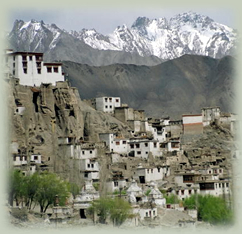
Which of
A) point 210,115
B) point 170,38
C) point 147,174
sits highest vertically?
point 170,38

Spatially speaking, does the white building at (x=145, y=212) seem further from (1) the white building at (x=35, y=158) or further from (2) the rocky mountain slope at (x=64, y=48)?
(2) the rocky mountain slope at (x=64, y=48)

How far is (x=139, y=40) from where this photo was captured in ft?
494

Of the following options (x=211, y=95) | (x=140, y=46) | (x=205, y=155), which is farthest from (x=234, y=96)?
(x=140, y=46)

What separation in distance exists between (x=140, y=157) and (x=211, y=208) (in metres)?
10.9

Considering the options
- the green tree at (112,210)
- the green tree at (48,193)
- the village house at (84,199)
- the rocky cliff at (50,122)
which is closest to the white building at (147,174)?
the rocky cliff at (50,122)

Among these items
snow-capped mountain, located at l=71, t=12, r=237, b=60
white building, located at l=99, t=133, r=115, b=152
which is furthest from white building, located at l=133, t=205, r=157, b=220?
snow-capped mountain, located at l=71, t=12, r=237, b=60

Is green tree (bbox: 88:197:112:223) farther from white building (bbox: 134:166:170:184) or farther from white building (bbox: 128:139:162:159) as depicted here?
white building (bbox: 128:139:162:159)

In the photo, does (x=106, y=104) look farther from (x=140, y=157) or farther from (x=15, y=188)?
(x=15, y=188)

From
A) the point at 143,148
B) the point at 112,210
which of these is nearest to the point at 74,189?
the point at 112,210

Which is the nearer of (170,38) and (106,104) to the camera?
(106,104)

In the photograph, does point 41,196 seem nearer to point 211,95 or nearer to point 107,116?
point 107,116

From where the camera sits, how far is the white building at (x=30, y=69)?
162ft

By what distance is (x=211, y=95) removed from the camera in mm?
88875

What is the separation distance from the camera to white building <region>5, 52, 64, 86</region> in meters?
49.5
